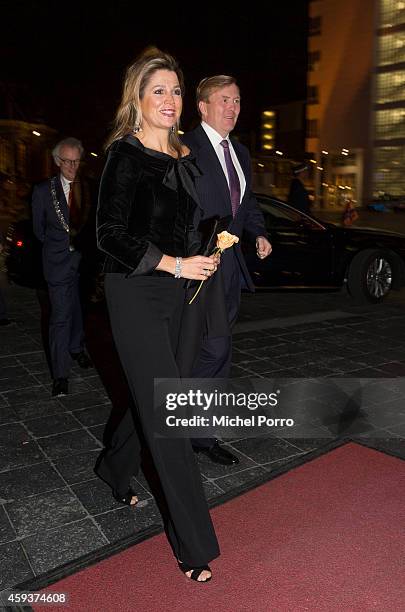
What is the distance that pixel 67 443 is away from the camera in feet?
13.2

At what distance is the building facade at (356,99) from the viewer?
56.0 metres

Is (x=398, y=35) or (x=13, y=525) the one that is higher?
(x=398, y=35)

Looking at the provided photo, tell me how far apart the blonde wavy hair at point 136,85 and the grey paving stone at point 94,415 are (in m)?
2.40

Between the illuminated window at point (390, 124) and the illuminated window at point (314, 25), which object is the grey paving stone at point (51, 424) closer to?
the illuminated window at point (390, 124)

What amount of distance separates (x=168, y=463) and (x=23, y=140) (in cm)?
5281

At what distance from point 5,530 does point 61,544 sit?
0.32 meters

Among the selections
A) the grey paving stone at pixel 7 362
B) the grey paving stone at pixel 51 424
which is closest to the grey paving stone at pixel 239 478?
the grey paving stone at pixel 51 424

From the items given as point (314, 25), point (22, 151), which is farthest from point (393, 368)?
point (314, 25)

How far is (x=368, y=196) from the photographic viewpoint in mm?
57906

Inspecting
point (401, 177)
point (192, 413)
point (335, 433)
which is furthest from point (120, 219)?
point (401, 177)

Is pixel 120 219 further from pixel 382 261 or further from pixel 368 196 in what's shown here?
pixel 368 196

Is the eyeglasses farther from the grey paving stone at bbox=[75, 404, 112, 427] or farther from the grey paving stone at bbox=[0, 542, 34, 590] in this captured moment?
the grey paving stone at bbox=[0, 542, 34, 590]

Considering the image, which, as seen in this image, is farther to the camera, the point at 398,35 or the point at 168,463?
the point at 398,35

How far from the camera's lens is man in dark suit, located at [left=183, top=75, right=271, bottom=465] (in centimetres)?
350
